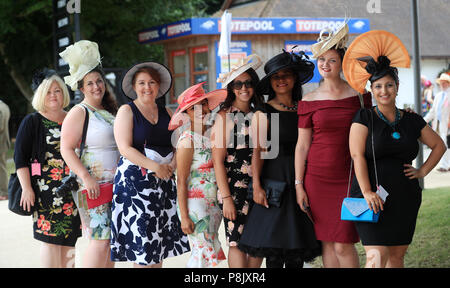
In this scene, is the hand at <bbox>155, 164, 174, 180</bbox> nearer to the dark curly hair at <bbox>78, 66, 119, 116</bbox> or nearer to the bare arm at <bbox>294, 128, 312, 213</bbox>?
the dark curly hair at <bbox>78, 66, 119, 116</bbox>

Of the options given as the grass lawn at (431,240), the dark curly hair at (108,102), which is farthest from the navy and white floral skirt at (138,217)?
the grass lawn at (431,240)

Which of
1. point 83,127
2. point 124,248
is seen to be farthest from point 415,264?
point 83,127

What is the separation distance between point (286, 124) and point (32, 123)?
6.33 ft

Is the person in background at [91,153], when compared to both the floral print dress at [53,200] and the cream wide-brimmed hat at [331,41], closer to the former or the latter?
the floral print dress at [53,200]

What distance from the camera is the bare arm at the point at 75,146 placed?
12.7ft

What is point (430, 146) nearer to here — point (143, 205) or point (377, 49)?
point (377, 49)

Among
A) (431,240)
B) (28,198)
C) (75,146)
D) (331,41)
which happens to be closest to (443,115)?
(431,240)

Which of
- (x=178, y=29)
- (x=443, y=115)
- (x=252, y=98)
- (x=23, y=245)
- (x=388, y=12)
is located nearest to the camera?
(x=252, y=98)

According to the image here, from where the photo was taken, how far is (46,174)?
420 cm

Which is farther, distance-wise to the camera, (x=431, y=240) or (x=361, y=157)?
(x=431, y=240)

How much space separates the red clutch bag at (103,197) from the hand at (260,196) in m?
1.06

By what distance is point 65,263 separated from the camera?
4.34 meters

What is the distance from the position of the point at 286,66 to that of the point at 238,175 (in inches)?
31.9
